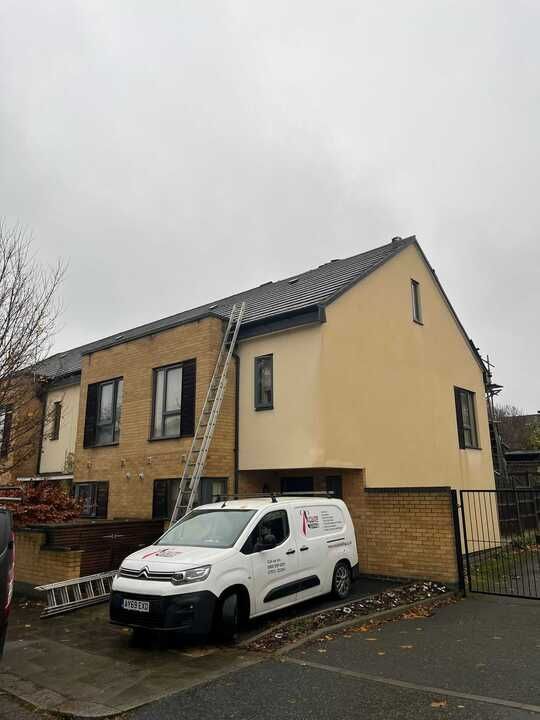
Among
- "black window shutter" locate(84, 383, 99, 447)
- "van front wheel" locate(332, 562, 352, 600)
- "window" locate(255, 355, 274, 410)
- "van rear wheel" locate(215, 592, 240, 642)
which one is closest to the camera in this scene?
"van rear wheel" locate(215, 592, 240, 642)

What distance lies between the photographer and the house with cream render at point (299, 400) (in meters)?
12.0

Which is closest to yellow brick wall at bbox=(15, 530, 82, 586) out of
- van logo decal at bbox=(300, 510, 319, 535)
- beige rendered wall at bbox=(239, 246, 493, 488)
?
van logo decal at bbox=(300, 510, 319, 535)

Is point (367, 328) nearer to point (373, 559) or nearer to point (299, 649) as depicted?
point (373, 559)

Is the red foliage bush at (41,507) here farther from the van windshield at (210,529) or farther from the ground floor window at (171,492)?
the van windshield at (210,529)

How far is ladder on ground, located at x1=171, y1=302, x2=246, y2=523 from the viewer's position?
37.2 feet

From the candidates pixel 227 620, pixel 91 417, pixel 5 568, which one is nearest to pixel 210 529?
pixel 227 620

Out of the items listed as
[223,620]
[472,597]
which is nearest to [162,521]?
[223,620]

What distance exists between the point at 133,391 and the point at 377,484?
6554mm

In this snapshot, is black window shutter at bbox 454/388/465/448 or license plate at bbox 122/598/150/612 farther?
black window shutter at bbox 454/388/465/448

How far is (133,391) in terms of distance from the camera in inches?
558

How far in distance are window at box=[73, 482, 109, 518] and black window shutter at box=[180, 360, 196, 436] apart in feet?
11.0

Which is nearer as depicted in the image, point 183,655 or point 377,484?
point 183,655

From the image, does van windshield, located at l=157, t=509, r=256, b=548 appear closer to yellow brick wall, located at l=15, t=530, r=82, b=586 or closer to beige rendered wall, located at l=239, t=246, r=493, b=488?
yellow brick wall, located at l=15, t=530, r=82, b=586

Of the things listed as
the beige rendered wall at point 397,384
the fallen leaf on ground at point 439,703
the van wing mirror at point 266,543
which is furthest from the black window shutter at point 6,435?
the fallen leaf on ground at point 439,703
